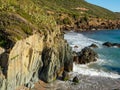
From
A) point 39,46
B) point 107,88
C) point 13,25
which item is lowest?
point 107,88

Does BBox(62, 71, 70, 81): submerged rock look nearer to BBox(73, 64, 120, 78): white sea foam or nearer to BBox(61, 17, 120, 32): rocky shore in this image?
BBox(73, 64, 120, 78): white sea foam

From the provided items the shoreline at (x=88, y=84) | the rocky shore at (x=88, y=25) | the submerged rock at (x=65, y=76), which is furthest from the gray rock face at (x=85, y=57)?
the rocky shore at (x=88, y=25)

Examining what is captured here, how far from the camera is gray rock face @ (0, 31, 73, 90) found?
3009 cm

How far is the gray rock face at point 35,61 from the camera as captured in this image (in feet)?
98.7

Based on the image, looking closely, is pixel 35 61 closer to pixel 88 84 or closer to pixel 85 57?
pixel 88 84

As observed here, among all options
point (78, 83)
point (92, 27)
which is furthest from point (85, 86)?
point (92, 27)

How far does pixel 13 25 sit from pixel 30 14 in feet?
30.6

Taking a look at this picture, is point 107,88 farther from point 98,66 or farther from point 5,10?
point 5,10

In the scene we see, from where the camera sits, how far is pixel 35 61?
3619 centimetres

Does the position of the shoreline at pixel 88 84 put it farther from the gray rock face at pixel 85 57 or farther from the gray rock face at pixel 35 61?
the gray rock face at pixel 85 57

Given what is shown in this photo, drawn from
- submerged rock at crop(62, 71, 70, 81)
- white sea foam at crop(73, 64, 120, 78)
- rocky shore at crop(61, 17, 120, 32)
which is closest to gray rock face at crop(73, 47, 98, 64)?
white sea foam at crop(73, 64, 120, 78)

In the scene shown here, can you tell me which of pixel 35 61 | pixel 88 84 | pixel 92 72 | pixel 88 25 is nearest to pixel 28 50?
pixel 35 61

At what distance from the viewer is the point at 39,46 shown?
37375 mm

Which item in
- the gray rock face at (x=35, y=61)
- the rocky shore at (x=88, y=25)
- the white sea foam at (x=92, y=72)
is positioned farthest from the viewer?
the rocky shore at (x=88, y=25)
